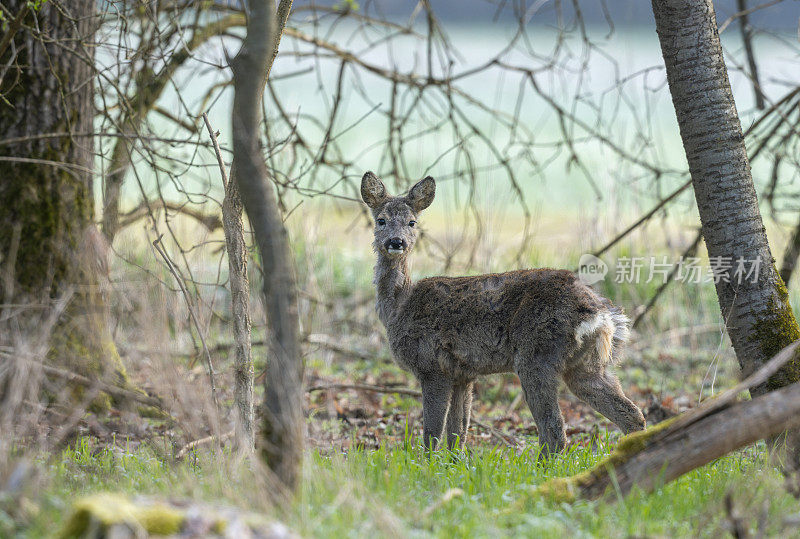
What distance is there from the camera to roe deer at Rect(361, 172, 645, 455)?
559cm

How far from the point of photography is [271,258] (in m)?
3.74

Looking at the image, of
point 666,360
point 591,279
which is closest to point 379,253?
point 591,279

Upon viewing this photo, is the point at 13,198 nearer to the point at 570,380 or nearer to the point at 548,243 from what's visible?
the point at 570,380

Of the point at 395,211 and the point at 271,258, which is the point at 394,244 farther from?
the point at 271,258

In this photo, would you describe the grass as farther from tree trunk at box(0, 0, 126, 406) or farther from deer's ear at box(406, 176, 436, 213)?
deer's ear at box(406, 176, 436, 213)

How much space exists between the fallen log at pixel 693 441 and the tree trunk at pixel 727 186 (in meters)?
1.30

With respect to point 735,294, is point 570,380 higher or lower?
lower

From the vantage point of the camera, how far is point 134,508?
2.95 metres

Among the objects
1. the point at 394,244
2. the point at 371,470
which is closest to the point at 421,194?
the point at 394,244

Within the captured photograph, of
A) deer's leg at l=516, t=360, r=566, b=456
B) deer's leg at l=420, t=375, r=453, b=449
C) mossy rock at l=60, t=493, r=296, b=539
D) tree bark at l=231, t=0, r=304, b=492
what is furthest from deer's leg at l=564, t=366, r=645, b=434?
mossy rock at l=60, t=493, r=296, b=539

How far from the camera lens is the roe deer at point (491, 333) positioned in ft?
18.4

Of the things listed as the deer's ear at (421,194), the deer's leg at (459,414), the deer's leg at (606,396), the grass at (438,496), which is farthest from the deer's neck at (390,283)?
the grass at (438,496)

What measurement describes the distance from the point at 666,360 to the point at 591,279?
269 centimetres

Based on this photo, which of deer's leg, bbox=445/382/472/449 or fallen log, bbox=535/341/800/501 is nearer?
fallen log, bbox=535/341/800/501
